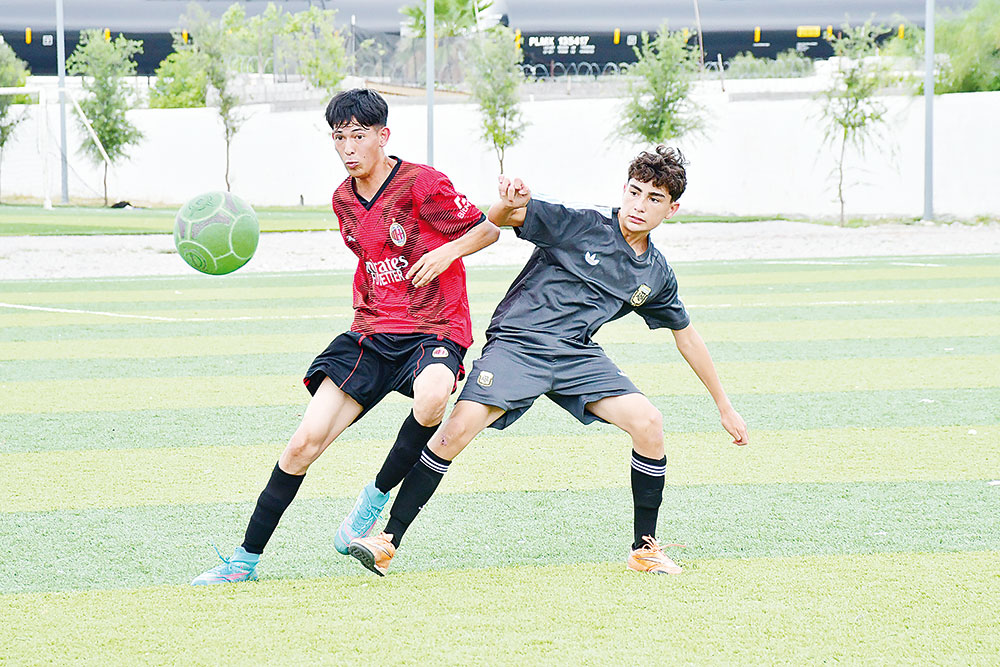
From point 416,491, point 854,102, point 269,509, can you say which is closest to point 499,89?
point 854,102

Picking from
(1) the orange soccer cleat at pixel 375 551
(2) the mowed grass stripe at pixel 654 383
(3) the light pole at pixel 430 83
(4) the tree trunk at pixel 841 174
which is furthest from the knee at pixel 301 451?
(4) the tree trunk at pixel 841 174

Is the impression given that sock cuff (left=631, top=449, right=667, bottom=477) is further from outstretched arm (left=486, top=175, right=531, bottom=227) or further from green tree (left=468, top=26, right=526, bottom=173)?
green tree (left=468, top=26, right=526, bottom=173)

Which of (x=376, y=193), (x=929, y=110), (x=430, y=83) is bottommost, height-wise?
(x=376, y=193)

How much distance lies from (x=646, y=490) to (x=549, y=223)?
994 millimetres

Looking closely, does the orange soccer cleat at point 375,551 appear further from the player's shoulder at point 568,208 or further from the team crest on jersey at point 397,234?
the player's shoulder at point 568,208

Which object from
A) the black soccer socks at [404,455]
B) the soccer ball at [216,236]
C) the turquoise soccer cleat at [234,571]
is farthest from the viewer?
the soccer ball at [216,236]

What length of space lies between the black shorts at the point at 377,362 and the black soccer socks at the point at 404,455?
132 millimetres

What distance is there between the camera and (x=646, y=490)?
4184 millimetres

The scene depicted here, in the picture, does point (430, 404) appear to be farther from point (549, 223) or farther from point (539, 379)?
point (549, 223)

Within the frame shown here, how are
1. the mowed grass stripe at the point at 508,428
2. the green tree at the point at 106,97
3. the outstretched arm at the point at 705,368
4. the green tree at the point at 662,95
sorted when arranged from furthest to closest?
the green tree at the point at 106,97, the green tree at the point at 662,95, the mowed grass stripe at the point at 508,428, the outstretched arm at the point at 705,368

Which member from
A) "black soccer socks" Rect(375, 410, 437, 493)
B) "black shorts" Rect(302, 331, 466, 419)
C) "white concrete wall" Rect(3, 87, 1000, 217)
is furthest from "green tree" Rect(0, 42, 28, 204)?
"black soccer socks" Rect(375, 410, 437, 493)

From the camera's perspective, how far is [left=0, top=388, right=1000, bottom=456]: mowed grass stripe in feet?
20.6

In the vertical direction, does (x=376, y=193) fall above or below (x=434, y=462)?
above

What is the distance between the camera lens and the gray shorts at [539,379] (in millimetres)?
4066
